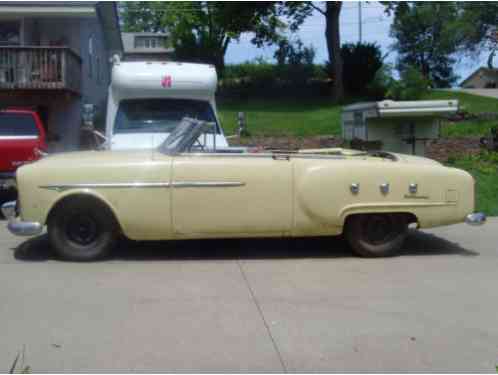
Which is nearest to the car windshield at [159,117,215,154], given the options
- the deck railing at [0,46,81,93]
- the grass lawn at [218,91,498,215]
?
the grass lawn at [218,91,498,215]

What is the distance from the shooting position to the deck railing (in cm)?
1903

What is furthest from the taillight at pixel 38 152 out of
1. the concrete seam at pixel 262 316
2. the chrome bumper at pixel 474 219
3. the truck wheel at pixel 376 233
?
the chrome bumper at pixel 474 219

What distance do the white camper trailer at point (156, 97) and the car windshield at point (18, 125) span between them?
1.34 meters

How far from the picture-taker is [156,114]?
36.0ft

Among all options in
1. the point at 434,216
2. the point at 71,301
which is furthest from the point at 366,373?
the point at 434,216

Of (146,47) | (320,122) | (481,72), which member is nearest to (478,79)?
(481,72)

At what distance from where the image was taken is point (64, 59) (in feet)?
62.6

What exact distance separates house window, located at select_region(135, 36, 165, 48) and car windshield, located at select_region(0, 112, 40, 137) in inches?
1577

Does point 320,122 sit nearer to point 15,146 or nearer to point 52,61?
point 52,61

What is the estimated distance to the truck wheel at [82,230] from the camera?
Result: 735 cm

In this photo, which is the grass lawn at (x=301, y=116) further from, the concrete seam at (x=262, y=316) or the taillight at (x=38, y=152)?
the concrete seam at (x=262, y=316)

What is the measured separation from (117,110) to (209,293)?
17.8ft

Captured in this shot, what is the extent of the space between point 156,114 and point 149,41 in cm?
4489

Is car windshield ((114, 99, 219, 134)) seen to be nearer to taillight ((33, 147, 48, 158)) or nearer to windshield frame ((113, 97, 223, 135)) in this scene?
windshield frame ((113, 97, 223, 135))
